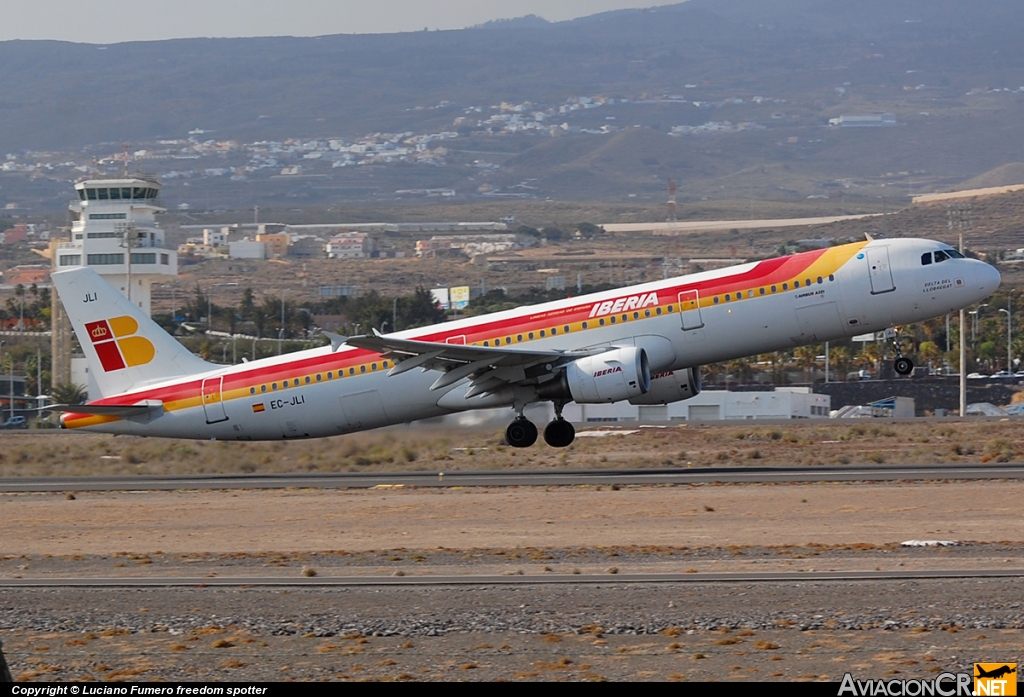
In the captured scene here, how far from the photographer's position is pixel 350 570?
813 inches

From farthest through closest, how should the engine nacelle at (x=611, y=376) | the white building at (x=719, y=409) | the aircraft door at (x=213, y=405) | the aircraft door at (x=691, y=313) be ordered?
the white building at (x=719, y=409)
the aircraft door at (x=213, y=405)
the aircraft door at (x=691, y=313)
the engine nacelle at (x=611, y=376)

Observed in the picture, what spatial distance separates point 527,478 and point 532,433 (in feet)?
6.34

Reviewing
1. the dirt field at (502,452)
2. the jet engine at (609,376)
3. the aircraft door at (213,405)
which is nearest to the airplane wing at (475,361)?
the jet engine at (609,376)

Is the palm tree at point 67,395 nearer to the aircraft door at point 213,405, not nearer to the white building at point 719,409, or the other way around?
the white building at point 719,409

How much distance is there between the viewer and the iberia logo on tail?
3762cm

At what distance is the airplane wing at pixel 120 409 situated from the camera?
120 feet

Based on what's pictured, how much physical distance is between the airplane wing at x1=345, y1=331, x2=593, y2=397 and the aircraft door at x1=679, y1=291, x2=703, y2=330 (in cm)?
240

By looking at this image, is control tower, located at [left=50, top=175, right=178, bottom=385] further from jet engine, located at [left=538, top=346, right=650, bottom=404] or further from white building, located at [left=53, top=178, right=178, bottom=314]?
jet engine, located at [left=538, top=346, right=650, bottom=404]

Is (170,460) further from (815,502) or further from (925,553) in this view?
(925,553)

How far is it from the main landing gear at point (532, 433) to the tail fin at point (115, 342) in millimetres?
8469

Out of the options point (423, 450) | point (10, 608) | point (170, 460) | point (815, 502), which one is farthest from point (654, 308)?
point (10, 608)

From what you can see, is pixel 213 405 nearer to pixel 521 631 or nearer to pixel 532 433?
pixel 532 433

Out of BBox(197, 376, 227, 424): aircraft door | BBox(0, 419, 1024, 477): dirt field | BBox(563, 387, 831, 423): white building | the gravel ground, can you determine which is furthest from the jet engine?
BBox(563, 387, 831, 423): white building

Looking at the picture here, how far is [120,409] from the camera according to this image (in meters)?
36.6
